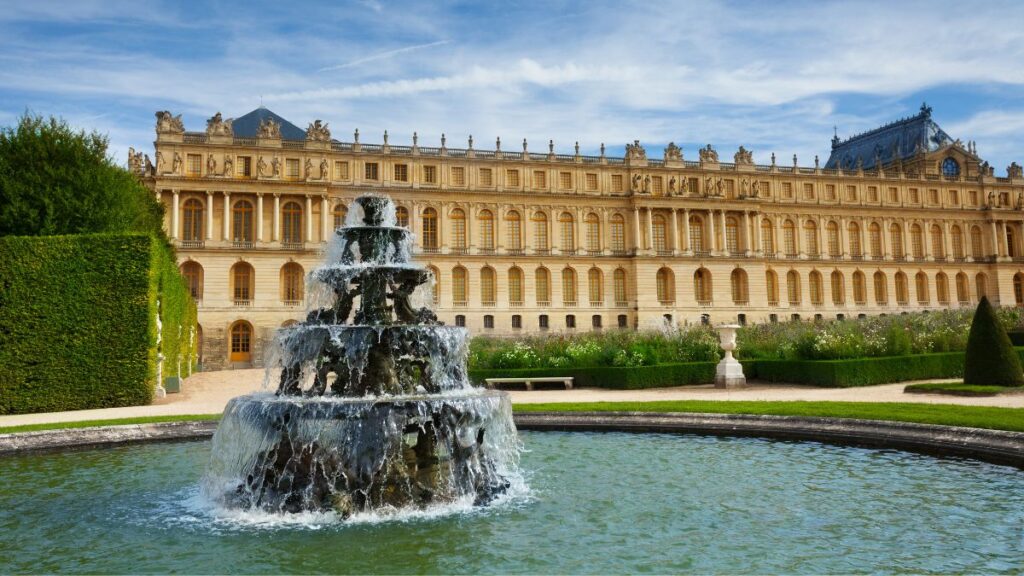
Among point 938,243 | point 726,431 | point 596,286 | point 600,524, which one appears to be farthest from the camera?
point 938,243

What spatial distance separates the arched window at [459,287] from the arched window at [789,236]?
80.0 feet

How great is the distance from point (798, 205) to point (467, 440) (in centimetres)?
5139

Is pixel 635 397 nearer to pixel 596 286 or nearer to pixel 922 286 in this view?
pixel 596 286

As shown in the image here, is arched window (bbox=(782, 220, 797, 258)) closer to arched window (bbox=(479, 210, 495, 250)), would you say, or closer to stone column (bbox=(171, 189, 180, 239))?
arched window (bbox=(479, 210, 495, 250))

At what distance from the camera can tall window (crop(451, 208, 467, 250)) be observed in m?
47.7

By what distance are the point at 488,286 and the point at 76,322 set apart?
31420mm

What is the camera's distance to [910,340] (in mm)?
23672

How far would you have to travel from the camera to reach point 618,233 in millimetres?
50656

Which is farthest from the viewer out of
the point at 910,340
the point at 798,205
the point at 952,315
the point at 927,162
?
the point at 927,162

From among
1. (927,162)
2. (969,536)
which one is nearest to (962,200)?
(927,162)

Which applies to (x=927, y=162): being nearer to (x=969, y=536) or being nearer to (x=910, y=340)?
(x=910, y=340)

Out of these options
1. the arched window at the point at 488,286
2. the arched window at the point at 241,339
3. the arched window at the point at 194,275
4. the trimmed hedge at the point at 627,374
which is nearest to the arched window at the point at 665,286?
the arched window at the point at 488,286

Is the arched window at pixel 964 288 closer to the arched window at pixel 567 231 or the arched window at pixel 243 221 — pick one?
the arched window at pixel 567 231

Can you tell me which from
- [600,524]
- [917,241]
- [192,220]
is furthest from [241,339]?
[917,241]
